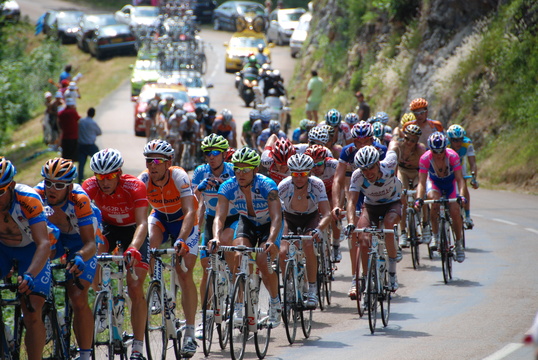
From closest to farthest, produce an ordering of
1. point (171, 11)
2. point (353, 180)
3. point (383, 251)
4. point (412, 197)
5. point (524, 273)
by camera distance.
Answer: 1. point (383, 251)
2. point (353, 180)
3. point (524, 273)
4. point (412, 197)
5. point (171, 11)

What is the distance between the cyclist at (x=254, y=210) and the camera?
8906mm

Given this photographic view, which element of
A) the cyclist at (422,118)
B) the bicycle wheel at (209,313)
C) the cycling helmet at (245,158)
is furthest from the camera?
the cyclist at (422,118)

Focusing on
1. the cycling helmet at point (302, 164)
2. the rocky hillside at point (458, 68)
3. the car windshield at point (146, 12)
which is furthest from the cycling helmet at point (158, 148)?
the car windshield at point (146, 12)

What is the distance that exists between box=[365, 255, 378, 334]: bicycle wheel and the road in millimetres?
183

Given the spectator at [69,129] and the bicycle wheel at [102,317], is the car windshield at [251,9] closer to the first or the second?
the spectator at [69,129]

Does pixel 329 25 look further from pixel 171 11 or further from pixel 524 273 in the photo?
pixel 524 273

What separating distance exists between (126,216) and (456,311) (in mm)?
4506

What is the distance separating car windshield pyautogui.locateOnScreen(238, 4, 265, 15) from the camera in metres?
53.8

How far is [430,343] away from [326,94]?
2802cm

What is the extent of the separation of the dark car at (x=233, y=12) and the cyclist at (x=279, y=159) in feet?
137

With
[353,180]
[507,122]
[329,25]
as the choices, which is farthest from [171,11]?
[353,180]

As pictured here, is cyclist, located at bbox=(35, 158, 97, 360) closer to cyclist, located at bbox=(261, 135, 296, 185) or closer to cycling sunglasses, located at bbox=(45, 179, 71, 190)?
cycling sunglasses, located at bbox=(45, 179, 71, 190)

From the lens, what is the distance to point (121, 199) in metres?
8.23

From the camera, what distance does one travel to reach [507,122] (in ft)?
78.5
